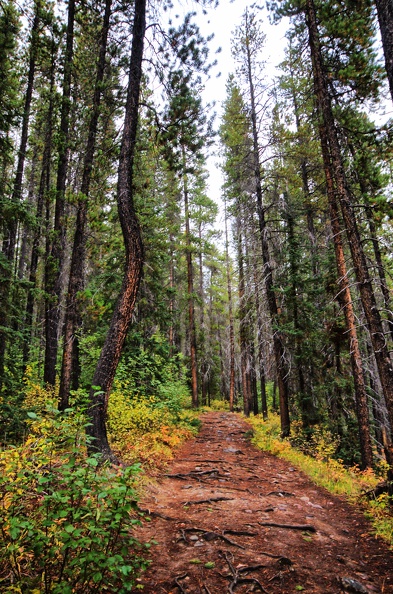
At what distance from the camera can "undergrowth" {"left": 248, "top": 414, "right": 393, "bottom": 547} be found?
5348 mm

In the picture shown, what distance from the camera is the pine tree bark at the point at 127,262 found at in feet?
19.9

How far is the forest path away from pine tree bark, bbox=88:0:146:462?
1.76m

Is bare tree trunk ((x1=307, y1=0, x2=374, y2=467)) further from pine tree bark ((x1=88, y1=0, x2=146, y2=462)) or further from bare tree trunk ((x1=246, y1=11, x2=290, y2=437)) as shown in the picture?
pine tree bark ((x1=88, y1=0, x2=146, y2=462))

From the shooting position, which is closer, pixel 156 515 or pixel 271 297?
pixel 156 515

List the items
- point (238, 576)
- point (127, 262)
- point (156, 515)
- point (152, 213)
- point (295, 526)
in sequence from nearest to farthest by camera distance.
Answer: point (238, 576) < point (295, 526) < point (156, 515) < point (127, 262) < point (152, 213)

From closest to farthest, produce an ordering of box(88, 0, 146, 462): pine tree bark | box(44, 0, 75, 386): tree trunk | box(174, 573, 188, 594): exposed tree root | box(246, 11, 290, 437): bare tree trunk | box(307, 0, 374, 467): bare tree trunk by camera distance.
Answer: box(174, 573, 188, 594): exposed tree root < box(88, 0, 146, 462): pine tree bark < box(307, 0, 374, 467): bare tree trunk < box(44, 0, 75, 386): tree trunk < box(246, 11, 290, 437): bare tree trunk

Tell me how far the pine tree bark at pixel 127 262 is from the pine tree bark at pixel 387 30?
482cm

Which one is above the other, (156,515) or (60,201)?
(60,201)

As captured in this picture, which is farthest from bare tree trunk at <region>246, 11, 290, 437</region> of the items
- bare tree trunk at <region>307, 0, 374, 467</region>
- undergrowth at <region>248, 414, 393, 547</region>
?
A: bare tree trunk at <region>307, 0, 374, 467</region>

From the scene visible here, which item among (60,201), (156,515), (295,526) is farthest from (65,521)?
(60,201)

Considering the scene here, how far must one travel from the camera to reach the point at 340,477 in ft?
24.9

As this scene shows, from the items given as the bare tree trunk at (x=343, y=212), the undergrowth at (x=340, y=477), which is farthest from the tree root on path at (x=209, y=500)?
the bare tree trunk at (x=343, y=212)

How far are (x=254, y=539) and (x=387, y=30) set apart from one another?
8072 mm

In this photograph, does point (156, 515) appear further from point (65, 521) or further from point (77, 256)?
point (77, 256)
